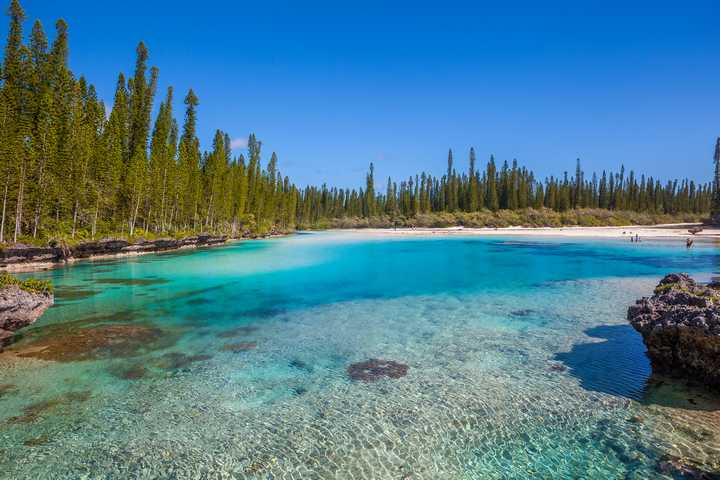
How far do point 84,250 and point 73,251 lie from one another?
1362 mm

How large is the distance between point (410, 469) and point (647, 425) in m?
4.02

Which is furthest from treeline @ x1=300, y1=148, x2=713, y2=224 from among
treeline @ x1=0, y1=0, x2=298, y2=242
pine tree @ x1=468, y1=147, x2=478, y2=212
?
treeline @ x1=0, y1=0, x2=298, y2=242

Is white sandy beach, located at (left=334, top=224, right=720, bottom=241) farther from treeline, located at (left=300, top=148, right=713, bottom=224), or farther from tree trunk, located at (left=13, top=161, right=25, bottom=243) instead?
tree trunk, located at (left=13, top=161, right=25, bottom=243)

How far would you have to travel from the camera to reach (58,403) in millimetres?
7086

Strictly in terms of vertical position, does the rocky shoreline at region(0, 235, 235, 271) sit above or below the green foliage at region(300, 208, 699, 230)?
below

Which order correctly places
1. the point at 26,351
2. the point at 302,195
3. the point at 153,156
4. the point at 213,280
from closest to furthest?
the point at 26,351
the point at 213,280
the point at 153,156
the point at 302,195

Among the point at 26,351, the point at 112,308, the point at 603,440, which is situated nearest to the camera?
the point at 603,440

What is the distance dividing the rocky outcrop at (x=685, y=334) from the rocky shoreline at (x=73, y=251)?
33.9 m

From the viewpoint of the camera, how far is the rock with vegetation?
987 cm

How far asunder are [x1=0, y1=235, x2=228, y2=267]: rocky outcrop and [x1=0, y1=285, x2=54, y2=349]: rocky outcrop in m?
20.9

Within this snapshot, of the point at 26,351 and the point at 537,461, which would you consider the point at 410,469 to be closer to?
the point at 537,461

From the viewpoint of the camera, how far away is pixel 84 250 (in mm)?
33125

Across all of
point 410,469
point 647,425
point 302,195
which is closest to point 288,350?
point 410,469

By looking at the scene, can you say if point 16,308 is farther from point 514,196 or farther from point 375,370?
point 514,196
